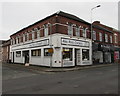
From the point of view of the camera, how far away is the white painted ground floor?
17766mm

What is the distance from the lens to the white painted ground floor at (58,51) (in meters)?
17.8

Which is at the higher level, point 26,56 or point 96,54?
point 96,54

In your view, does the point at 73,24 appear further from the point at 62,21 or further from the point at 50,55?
the point at 50,55

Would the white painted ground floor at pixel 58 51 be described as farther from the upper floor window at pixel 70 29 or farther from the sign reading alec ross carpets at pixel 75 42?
the upper floor window at pixel 70 29

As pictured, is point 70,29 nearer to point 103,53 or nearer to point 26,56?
point 26,56

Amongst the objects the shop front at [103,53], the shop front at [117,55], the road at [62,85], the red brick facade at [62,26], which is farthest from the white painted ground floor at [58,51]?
the shop front at [117,55]

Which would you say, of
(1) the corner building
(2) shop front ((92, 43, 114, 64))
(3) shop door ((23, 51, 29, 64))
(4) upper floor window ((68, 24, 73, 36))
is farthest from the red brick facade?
(3) shop door ((23, 51, 29, 64))

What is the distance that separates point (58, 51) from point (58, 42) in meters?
1.36

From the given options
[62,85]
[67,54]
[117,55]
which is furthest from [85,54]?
[62,85]

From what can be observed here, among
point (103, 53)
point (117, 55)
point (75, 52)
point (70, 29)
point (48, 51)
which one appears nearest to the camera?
point (48, 51)

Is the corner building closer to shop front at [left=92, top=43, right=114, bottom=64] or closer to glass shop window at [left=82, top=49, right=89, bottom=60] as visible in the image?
glass shop window at [left=82, top=49, right=89, bottom=60]

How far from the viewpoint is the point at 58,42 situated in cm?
1772

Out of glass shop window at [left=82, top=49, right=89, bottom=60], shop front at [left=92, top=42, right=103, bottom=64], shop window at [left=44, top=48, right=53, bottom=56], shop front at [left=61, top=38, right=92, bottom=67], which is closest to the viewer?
shop window at [left=44, top=48, right=53, bottom=56]

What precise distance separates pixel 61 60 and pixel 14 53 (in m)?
17.7
